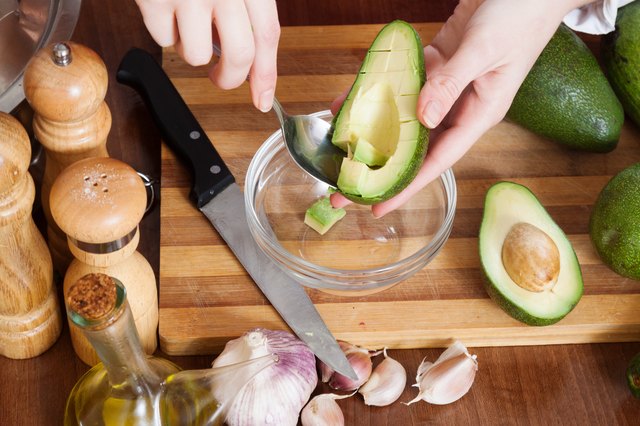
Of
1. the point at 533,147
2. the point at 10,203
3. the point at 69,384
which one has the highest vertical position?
the point at 10,203

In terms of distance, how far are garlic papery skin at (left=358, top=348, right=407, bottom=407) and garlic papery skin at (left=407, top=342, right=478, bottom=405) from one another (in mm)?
22

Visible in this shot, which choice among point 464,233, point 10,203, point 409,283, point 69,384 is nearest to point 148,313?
point 69,384

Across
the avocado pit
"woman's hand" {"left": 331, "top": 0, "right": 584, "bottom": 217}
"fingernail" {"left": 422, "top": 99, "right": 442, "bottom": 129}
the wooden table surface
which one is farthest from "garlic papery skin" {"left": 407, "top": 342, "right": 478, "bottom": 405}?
"fingernail" {"left": 422, "top": 99, "right": 442, "bottom": 129}

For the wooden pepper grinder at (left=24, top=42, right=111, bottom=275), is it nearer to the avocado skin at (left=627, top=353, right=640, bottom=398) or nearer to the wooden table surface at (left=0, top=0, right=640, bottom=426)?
the wooden table surface at (left=0, top=0, right=640, bottom=426)

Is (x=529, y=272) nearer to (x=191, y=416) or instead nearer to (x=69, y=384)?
(x=191, y=416)

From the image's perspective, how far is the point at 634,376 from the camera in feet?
3.67

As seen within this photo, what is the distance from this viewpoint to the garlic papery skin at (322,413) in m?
1.08

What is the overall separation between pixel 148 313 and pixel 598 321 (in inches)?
23.3

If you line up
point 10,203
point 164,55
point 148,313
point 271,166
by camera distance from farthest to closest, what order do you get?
point 164,55
point 271,166
point 148,313
point 10,203

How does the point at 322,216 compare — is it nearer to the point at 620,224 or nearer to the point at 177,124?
the point at 177,124

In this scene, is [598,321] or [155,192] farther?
[155,192]

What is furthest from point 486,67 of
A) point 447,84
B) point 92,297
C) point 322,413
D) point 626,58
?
point 92,297

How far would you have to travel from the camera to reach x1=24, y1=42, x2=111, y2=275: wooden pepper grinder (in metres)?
0.97

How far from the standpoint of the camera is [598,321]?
1200 millimetres
